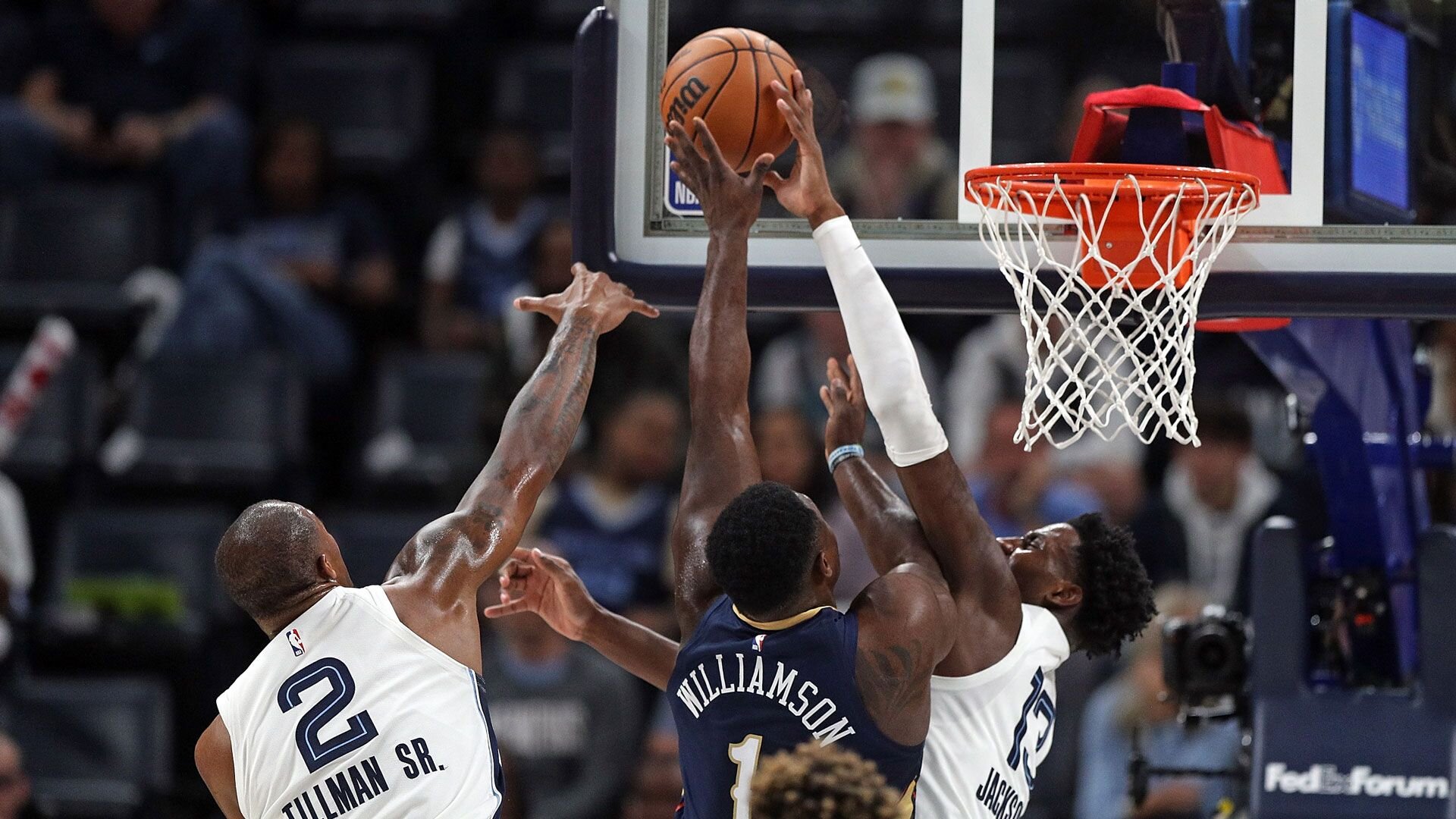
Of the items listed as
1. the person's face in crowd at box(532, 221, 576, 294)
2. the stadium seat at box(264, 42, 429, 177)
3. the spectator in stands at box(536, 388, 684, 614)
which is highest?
the stadium seat at box(264, 42, 429, 177)

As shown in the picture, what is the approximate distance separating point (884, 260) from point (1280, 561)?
5.19 feet

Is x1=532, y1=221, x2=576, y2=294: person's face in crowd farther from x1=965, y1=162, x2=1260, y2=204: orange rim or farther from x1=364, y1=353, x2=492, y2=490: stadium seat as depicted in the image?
x1=965, y1=162, x2=1260, y2=204: orange rim

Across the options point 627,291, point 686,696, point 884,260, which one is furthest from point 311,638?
point 884,260

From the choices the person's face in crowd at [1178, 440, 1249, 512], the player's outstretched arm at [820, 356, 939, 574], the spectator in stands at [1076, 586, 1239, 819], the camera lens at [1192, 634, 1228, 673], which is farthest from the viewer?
the person's face in crowd at [1178, 440, 1249, 512]

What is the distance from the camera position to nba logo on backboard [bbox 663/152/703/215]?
4438 mm

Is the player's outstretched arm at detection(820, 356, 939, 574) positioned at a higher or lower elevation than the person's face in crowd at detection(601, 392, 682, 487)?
higher

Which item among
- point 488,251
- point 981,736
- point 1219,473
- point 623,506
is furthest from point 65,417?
point 981,736

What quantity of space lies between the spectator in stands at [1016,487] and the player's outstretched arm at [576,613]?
11.4 ft

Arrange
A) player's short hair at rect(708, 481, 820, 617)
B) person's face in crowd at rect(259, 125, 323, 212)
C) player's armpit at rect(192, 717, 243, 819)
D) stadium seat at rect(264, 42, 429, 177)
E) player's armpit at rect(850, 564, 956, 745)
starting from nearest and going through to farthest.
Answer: player's short hair at rect(708, 481, 820, 617) → player's armpit at rect(850, 564, 956, 745) → player's armpit at rect(192, 717, 243, 819) → person's face in crowd at rect(259, 125, 323, 212) → stadium seat at rect(264, 42, 429, 177)

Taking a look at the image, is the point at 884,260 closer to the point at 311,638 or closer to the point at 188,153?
the point at 311,638

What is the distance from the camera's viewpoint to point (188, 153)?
939 cm

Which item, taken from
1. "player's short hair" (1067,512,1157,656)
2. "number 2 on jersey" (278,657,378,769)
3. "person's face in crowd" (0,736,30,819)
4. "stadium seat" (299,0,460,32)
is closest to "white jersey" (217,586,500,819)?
"number 2 on jersey" (278,657,378,769)

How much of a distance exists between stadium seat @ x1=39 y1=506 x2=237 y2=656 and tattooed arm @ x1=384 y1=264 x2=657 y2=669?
425 centimetres

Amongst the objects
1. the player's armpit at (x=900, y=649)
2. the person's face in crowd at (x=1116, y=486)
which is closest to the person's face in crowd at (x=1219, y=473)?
the person's face in crowd at (x=1116, y=486)
